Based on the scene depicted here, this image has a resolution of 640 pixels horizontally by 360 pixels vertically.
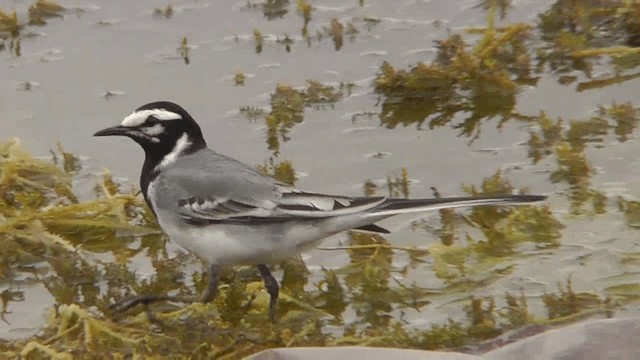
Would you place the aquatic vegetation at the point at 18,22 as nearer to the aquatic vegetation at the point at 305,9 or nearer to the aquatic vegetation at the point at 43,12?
the aquatic vegetation at the point at 43,12

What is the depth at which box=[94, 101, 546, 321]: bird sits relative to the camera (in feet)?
26.7

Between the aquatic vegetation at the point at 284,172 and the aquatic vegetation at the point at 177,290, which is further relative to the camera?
the aquatic vegetation at the point at 284,172

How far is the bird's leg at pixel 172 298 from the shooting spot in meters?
8.48

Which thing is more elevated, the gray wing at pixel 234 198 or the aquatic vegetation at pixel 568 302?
the gray wing at pixel 234 198

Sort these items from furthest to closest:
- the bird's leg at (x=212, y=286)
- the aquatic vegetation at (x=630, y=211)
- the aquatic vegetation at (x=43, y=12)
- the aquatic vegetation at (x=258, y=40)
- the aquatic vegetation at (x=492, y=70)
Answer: the aquatic vegetation at (x=43, y=12) → the aquatic vegetation at (x=258, y=40) → the aquatic vegetation at (x=492, y=70) → the aquatic vegetation at (x=630, y=211) → the bird's leg at (x=212, y=286)

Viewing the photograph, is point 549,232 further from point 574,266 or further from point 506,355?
point 506,355

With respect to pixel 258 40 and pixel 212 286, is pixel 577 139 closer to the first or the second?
pixel 258 40

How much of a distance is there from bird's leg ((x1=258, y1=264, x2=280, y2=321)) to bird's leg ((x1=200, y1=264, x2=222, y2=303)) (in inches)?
9.7

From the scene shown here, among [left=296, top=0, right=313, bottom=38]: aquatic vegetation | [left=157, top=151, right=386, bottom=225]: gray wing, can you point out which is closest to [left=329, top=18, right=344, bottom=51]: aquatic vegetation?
[left=296, top=0, right=313, bottom=38]: aquatic vegetation

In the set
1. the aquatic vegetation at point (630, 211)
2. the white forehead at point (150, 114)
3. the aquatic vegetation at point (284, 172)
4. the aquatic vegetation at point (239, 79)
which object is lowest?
the aquatic vegetation at point (630, 211)

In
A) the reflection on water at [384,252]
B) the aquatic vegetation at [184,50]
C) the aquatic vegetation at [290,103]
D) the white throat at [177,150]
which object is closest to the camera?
the reflection on water at [384,252]

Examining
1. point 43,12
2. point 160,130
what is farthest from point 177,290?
point 43,12

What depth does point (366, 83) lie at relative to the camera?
41.7 feet

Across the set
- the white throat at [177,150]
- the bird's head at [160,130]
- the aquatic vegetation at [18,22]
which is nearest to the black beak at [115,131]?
the bird's head at [160,130]
